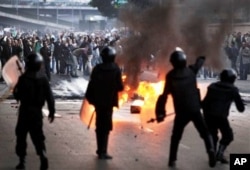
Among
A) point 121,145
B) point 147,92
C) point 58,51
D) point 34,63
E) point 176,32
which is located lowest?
point 121,145

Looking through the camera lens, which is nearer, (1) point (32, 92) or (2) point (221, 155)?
(1) point (32, 92)

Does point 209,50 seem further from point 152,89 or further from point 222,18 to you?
point 152,89

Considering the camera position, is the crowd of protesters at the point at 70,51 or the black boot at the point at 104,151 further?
the crowd of protesters at the point at 70,51

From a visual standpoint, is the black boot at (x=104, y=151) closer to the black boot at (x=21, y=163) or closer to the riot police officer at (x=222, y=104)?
the black boot at (x=21, y=163)

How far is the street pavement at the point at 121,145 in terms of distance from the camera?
8758 millimetres

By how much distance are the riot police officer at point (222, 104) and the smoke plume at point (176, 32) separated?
15.5 ft

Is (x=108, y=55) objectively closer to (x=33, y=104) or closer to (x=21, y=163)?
(x=33, y=104)

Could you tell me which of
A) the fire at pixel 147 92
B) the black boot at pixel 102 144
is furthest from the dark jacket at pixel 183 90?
the fire at pixel 147 92

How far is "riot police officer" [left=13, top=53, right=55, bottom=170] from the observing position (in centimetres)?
811

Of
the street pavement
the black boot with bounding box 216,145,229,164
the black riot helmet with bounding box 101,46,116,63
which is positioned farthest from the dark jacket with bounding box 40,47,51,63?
the black boot with bounding box 216,145,229,164

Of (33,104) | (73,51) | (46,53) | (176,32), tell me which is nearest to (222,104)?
(33,104)

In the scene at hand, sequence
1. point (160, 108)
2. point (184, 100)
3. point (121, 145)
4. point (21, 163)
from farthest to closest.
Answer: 1. point (121, 145)
2. point (160, 108)
3. point (184, 100)
4. point (21, 163)

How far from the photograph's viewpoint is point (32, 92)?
8125mm

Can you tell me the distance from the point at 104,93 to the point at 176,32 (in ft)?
16.7
